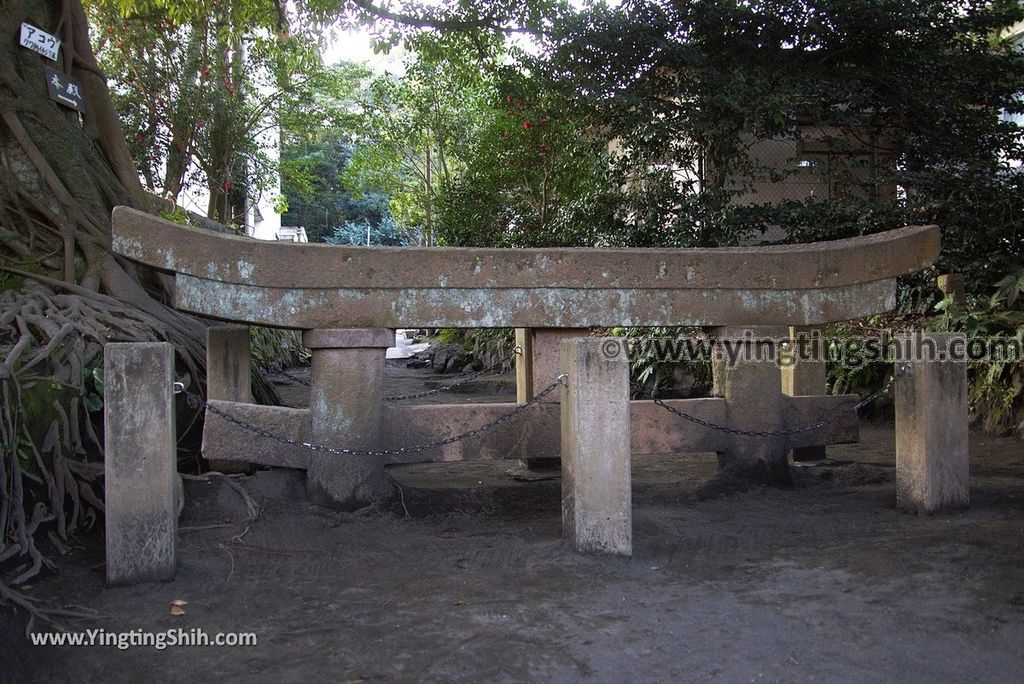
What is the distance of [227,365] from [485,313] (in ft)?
5.96

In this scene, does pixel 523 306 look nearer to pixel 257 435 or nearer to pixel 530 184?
pixel 257 435

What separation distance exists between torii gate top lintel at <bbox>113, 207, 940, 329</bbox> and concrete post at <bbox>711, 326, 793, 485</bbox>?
0.16 metres

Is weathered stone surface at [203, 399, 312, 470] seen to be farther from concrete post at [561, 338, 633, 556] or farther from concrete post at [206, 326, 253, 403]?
concrete post at [561, 338, 633, 556]

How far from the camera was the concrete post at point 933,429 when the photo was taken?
554 centimetres

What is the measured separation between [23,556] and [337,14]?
7440mm

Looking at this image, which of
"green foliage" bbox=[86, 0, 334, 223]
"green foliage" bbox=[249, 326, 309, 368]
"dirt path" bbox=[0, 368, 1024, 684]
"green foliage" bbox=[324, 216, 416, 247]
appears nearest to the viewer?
"dirt path" bbox=[0, 368, 1024, 684]

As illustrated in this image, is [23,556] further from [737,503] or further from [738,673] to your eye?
[737,503]

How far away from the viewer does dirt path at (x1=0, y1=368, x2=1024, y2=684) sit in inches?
134

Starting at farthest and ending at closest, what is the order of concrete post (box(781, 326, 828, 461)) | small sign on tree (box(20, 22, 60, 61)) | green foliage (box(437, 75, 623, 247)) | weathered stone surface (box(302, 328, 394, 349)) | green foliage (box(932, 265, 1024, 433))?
green foliage (box(437, 75, 623, 247)) → green foliage (box(932, 265, 1024, 433)) → concrete post (box(781, 326, 828, 461)) → small sign on tree (box(20, 22, 60, 61)) → weathered stone surface (box(302, 328, 394, 349))

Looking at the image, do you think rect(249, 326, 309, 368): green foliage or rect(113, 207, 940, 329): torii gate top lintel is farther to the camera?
rect(249, 326, 309, 368): green foliage

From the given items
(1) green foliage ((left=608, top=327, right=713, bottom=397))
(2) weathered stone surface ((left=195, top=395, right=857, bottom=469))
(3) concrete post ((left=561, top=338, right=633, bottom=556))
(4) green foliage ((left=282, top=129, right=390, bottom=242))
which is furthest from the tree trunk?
(4) green foliage ((left=282, top=129, right=390, bottom=242))

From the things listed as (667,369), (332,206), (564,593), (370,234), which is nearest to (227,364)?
(564,593)

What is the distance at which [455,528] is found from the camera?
549 centimetres

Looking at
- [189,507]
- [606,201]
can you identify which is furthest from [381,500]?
[606,201]
